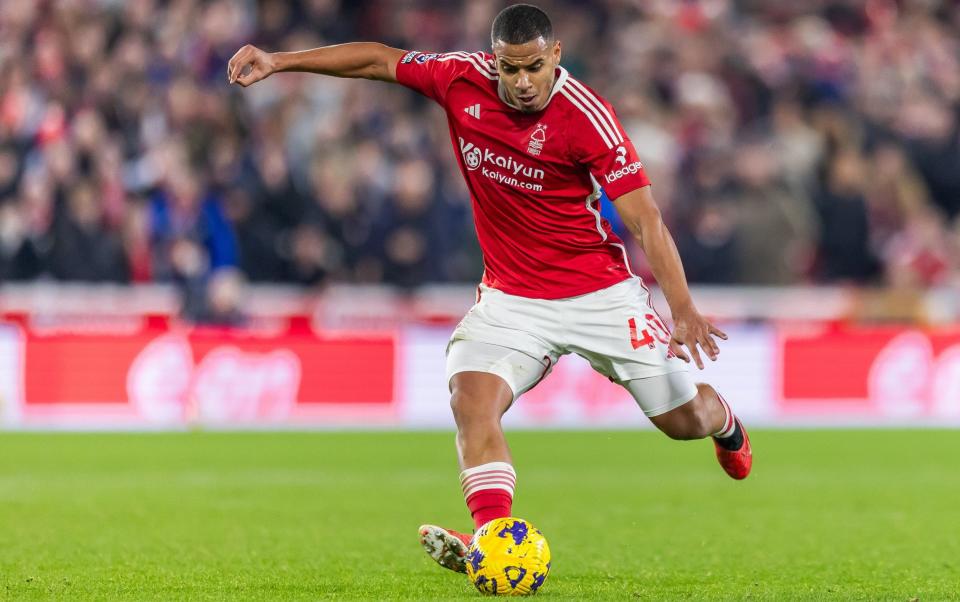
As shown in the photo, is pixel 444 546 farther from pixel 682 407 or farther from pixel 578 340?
pixel 682 407

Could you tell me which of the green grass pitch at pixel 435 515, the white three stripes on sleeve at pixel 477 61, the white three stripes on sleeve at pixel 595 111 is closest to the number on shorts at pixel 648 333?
the white three stripes on sleeve at pixel 595 111

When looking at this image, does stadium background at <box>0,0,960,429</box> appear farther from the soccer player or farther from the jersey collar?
the jersey collar

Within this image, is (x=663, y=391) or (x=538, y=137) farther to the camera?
(x=663, y=391)

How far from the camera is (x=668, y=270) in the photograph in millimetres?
6426

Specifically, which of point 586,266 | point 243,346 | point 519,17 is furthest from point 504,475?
point 243,346

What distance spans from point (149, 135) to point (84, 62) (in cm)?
114

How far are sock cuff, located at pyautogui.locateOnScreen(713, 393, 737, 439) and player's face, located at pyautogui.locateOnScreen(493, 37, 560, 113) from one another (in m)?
1.74

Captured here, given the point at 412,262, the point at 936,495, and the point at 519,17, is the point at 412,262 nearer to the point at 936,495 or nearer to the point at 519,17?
the point at 936,495

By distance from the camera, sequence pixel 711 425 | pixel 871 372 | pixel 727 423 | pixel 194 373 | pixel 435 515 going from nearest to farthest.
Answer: pixel 711 425 < pixel 727 423 < pixel 435 515 < pixel 194 373 < pixel 871 372

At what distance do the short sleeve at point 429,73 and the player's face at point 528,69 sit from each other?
1.23 ft

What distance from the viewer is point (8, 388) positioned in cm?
1519

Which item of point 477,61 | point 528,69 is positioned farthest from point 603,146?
point 477,61

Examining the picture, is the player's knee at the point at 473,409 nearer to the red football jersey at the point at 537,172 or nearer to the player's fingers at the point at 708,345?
the red football jersey at the point at 537,172

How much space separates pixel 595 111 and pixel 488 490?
158 centimetres
